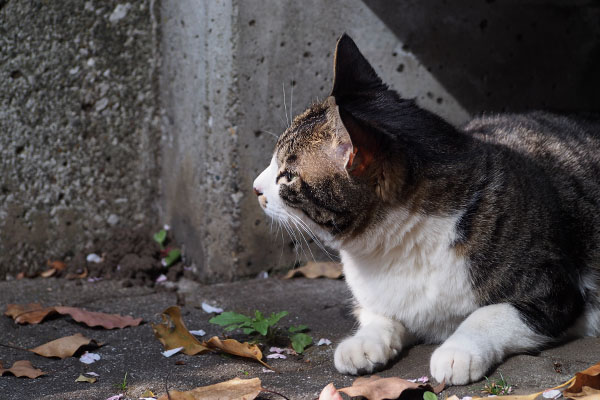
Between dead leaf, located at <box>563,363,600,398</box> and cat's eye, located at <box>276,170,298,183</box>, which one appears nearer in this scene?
dead leaf, located at <box>563,363,600,398</box>

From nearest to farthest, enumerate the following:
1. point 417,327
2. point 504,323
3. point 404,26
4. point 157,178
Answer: point 504,323 → point 417,327 → point 404,26 → point 157,178

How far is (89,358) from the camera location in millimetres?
2436

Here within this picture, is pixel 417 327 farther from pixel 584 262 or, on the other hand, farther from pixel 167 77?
pixel 167 77

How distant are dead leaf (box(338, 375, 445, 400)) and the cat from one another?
124 millimetres

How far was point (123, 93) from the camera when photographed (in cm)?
348

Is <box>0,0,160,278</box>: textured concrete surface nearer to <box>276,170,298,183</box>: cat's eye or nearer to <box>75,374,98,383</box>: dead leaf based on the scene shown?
<box>75,374,98,383</box>: dead leaf

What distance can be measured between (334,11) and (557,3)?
54.8 inches

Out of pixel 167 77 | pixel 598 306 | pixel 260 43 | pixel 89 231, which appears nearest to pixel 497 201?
pixel 598 306

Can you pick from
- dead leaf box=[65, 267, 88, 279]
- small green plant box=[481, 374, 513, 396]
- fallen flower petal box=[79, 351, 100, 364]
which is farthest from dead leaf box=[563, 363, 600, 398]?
dead leaf box=[65, 267, 88, 279]

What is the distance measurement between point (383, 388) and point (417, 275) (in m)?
0.47

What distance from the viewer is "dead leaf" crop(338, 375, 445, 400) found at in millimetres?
1865

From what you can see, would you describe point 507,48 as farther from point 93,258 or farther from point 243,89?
point 93,258

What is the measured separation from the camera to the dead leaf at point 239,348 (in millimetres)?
2312

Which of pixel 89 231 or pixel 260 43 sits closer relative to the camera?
pixel 260 43
